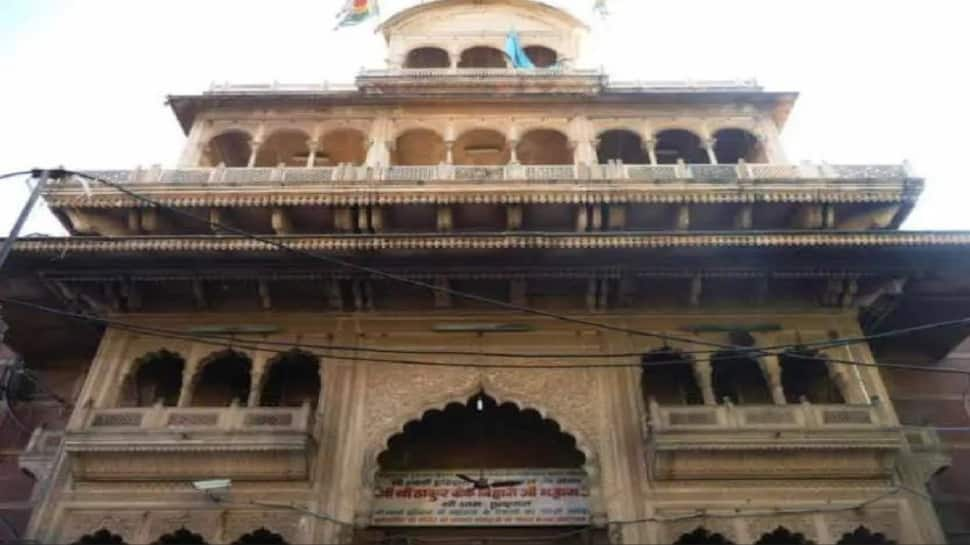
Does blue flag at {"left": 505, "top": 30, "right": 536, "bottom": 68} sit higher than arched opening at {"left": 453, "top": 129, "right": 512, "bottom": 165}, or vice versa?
blue flag at {"left": 505, "top": 30, "right": 536, "bottom": 68}

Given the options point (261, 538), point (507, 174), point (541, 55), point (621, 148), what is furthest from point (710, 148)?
point (261, 538)

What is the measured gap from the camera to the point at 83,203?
37.4ft

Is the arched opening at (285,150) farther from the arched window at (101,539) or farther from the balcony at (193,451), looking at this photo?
A: the arched window at (101,539)

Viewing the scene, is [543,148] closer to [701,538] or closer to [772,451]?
[772,451]

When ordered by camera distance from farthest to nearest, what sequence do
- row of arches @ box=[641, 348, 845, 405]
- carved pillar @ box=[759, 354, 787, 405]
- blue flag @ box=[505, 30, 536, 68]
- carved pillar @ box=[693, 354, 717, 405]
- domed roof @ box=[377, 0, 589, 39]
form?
1. domed roof @ box=[377, 0, 589, 39]
2. blue flag @ box=[505, 30, 536, 68]
3. row of arches @ box=[641, 348, 845, 405]
4. carved pillar @ box=[693, 354, 717, 405]
5. carved pillar @ box=[759, 354, 787, 405]

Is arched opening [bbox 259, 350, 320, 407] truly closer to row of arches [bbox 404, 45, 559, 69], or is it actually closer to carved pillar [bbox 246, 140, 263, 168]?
carved pillar [bbox 246, 140, 263, 168]

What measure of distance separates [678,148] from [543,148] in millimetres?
2469

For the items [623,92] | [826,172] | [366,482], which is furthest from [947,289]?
[366,482]

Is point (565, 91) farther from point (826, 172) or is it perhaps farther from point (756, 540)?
point (756, 540)

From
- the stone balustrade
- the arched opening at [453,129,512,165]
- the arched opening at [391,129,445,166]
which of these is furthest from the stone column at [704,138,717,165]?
the arched opening at [391,129,445,166]

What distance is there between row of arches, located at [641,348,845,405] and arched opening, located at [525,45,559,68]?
8.55 meters

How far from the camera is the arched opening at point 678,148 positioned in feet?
47.3

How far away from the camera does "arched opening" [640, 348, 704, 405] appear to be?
10781 millimetres

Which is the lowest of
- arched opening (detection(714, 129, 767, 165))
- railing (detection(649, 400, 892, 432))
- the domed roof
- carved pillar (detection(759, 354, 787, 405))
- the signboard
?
the signboard
